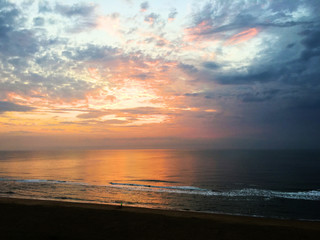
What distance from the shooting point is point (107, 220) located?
55.9 ft

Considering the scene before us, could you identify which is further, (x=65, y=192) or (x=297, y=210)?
(x=65, y=192)

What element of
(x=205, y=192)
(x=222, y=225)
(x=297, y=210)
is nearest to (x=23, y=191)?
(x=205, y=192)

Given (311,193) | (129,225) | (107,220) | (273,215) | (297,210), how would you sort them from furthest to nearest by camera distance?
(311,193) → (297,210) → (273,215) → (107,220) → (129,225)

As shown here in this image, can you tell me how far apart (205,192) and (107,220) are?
21048 mm

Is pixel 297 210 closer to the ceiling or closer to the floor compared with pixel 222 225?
closer to the floor

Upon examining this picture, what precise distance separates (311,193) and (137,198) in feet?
87.9

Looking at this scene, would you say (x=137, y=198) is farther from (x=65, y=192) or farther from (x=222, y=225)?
(x=222, y=225)

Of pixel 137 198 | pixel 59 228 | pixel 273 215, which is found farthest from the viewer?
pixel 137 198

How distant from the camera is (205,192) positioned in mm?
34219

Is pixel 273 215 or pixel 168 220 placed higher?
pixel 168 220

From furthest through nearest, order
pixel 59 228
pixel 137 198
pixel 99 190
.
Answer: pixel 99 190, pixel 137 198, pixel 59 228

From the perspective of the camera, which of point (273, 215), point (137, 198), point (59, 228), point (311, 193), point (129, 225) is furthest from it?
point (311, 193)

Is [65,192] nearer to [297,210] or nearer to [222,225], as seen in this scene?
[222,225]

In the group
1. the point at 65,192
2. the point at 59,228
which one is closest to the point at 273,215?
the point at 59,228
